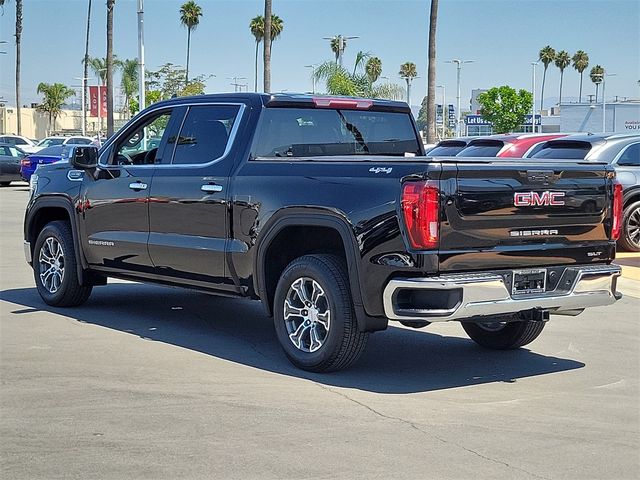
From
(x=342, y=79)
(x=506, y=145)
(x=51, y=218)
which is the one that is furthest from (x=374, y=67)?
(x=51, y=218)

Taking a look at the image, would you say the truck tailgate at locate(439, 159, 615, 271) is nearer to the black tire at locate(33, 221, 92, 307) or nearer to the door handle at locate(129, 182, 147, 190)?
the door handle at locate(129, 182, 147, 190)

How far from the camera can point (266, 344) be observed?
8414mm

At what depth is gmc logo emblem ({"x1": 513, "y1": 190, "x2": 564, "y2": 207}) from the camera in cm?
687

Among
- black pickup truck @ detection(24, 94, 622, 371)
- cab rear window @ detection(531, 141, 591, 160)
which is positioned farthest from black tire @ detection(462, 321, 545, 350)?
cab rear window @ detection(531, 141, 591, 160)

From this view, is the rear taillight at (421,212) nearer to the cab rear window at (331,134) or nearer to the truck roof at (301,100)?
the cab rear window at (331,134)

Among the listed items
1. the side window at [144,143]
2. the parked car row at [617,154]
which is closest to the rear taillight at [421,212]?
the side window at [144,143]

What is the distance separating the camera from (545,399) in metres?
6.71

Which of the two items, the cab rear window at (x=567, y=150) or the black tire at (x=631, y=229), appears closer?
the cab rear window at (x=567, y=150)

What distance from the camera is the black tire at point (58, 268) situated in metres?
9.77

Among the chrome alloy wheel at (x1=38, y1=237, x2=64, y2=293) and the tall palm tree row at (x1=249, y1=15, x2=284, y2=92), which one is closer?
the chrome alloy wheel at (x1=38, y1=237, x2=64, y2=293)

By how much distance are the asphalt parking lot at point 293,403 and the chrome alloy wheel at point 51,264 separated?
36cm

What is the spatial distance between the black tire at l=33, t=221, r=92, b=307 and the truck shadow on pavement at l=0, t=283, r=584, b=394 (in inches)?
4.6

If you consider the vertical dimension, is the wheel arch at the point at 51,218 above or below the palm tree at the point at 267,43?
below

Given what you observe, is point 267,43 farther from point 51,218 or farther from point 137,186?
point 137,186
